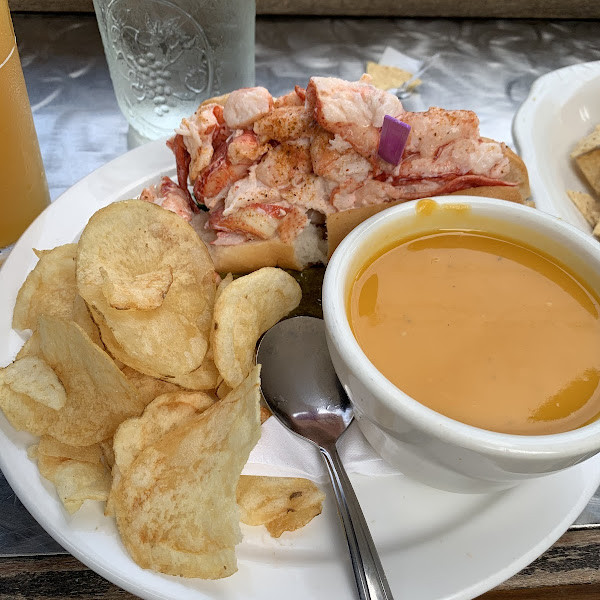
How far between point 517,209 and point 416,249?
0.69 feet

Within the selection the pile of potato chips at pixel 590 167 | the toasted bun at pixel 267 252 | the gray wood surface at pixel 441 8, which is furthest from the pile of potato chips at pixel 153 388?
the gray wood surface at pixel 441 8

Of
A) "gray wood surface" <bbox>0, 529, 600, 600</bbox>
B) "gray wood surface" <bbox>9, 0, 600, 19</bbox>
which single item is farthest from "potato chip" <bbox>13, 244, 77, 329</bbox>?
"gray wood surface" <bbox>9, 0, 600, 19</bbox>

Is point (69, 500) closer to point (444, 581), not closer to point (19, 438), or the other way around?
point (19, 438)

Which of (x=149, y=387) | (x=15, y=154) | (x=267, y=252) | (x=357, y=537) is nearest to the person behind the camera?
(x=357, y=537)

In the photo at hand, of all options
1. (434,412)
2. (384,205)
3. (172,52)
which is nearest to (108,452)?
(434,412)

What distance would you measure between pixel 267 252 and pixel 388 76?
1320mm

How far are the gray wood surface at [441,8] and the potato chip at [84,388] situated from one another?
2.02 meters

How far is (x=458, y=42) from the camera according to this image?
2645 millimetres

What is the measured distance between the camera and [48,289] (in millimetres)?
1225

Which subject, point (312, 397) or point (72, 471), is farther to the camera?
point (312, 397)

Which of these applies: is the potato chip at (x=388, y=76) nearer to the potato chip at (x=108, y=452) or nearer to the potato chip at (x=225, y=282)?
the potato chip at (x=225, y=282)

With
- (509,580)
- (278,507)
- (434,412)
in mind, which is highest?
(434,412)

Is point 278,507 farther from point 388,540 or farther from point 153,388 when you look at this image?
point 153,388

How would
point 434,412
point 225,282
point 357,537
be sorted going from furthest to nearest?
point 225,282 < point 357,537 < point 434,412
